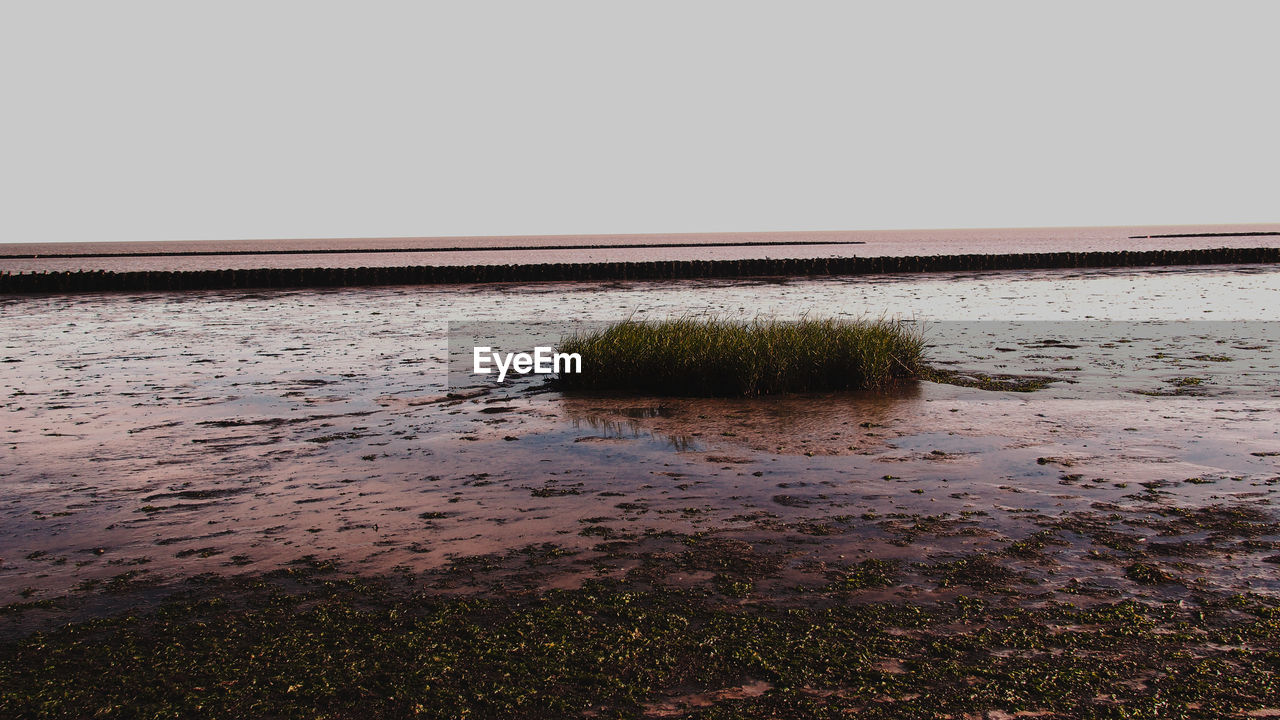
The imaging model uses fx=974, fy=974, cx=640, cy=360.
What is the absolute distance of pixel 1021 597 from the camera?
4.50 metres

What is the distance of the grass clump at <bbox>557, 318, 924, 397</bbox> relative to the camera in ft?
35.9

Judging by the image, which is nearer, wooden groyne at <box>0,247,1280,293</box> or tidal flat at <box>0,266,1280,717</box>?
tidal flat at <box>0,266,1280,717</box>

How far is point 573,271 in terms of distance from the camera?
3775 centimetres

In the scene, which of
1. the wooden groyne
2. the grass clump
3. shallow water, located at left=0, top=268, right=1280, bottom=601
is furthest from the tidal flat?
the wooden groyne

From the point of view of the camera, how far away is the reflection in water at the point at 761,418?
26.9 feet

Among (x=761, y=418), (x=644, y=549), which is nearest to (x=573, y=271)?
(x=761, y=418)

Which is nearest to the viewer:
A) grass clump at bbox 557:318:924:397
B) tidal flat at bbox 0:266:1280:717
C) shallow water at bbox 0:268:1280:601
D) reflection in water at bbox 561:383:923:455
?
tidal flat at bbox 0:266:1280:717

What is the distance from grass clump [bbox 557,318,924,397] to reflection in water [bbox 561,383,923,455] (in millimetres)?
336

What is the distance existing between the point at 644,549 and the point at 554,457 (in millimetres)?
2483

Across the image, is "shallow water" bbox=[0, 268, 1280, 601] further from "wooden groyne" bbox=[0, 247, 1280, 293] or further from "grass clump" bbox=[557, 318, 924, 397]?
"wooden groyne" bbox=[0, 247, 1280, 293]

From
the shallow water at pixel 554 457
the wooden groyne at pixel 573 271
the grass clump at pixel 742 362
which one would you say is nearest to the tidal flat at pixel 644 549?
the shallow water at pixel 554 457

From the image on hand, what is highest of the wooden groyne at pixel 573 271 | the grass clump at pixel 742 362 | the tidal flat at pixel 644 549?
the wooden groyne at pixel 573 271

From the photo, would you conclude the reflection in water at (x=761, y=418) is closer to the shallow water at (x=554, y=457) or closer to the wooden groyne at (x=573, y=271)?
the shallow water at (x=554, y=457)

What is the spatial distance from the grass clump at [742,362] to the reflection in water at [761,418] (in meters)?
0.34
